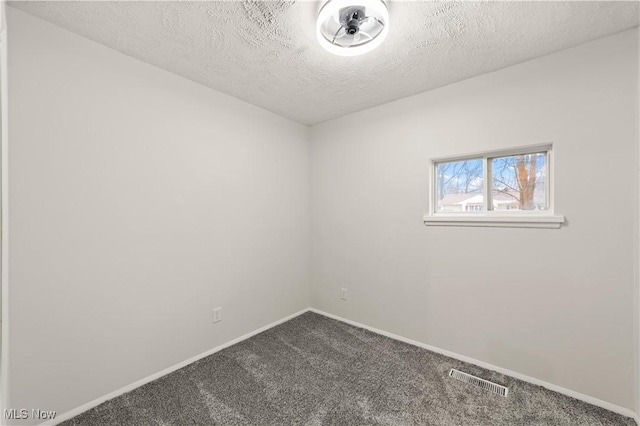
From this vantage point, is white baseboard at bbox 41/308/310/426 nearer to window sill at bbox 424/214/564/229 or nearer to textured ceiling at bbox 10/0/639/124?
window sill at bbox 424/214/564/229

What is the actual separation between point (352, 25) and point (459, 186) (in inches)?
64.5

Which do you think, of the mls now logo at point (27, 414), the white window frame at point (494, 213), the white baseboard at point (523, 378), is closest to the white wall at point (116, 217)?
the mls now logo at point (27, 414)

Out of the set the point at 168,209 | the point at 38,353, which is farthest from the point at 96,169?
the point at 38,353

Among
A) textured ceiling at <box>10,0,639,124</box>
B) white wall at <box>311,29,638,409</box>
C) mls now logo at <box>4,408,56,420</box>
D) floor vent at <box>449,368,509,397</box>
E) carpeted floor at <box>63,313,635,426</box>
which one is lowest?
carpeted floor at <box>63,313,635,426</box>

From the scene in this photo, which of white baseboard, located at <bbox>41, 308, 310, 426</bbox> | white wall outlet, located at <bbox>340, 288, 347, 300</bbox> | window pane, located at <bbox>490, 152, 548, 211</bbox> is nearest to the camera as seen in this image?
white baseboard, located at <bbox>41, 308, 310, 426</bbox>

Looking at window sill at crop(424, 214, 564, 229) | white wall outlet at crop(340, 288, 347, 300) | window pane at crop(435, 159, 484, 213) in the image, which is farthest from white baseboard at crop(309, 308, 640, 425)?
window pane at crop(435, 159, 484, 213)

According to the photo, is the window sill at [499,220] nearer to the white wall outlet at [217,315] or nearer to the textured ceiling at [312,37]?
the textured ceiling at [312,37]

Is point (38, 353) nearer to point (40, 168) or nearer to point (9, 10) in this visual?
point (40, 168)

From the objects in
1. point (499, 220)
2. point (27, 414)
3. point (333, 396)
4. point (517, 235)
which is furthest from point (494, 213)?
point (27, 414)

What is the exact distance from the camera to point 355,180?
2.94 meters

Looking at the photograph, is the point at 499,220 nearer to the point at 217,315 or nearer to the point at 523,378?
the point at 523,378

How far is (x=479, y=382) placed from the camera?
1.97 m

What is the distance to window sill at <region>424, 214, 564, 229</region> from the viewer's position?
1.88 meters

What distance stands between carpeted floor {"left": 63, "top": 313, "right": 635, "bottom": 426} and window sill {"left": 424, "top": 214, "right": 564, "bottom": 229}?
3.80ft
